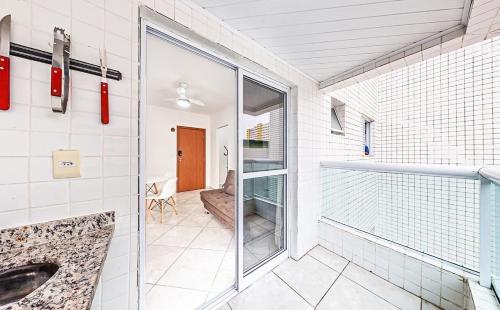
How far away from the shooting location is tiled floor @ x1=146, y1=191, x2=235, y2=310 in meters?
1.44

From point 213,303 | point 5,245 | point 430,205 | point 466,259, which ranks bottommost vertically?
point 213,303

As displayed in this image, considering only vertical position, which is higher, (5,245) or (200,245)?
(5,245)

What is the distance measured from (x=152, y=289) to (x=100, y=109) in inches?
61.9

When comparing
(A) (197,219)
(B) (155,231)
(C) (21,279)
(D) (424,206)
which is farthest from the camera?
(A) (197,219)

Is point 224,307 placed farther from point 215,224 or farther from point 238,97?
point 238,97

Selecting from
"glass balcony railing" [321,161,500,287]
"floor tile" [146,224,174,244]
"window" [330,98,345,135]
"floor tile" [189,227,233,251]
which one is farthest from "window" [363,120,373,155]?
"floor tile" [146,224,174,244]

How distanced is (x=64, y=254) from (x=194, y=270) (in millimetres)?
1444

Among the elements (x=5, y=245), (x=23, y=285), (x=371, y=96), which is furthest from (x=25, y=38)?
(x=371, y=96)

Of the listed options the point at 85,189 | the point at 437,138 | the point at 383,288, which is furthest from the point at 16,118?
the point at 437,138

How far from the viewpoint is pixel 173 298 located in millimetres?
1403

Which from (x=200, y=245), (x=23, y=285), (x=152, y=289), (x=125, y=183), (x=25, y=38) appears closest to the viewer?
(x=23, y=285)

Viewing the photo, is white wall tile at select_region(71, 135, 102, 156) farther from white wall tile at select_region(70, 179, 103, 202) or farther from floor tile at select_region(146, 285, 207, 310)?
floor tile at select_region(146, 285, 207, 310)

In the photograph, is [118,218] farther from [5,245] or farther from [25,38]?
[25,38]

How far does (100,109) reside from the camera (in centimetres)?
81
